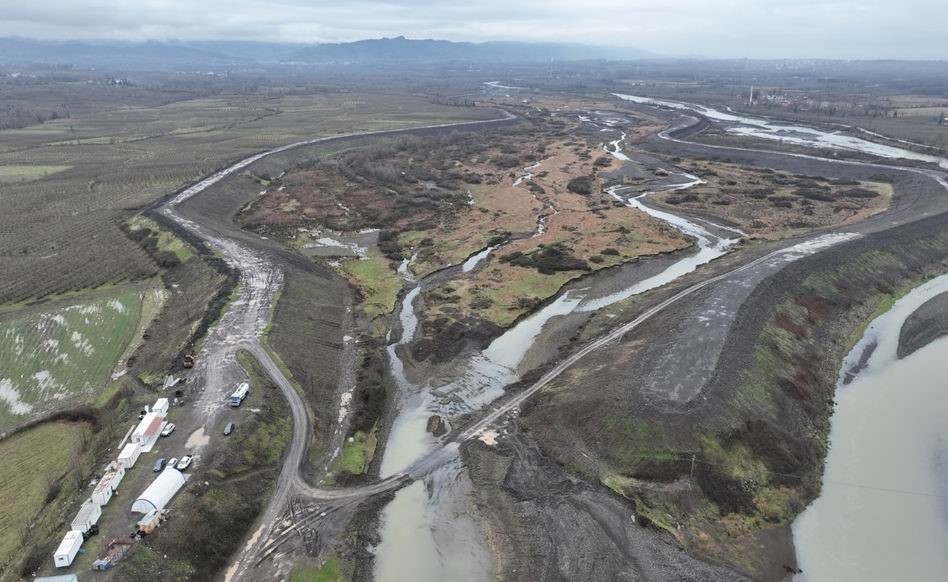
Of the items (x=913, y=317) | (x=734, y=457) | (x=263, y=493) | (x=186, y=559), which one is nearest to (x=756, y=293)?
(x=913, y=317)

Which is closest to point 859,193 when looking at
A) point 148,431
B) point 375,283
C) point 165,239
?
point 375,283

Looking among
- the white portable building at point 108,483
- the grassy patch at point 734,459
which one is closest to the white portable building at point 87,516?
the white portable building at point 108,483

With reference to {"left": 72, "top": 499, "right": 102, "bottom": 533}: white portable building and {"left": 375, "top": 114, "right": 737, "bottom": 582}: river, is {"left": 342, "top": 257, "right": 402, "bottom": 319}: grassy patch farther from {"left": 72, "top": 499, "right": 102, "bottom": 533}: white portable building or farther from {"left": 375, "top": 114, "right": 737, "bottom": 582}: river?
{"left": 72, "top": 499, "right": 102, "bottom": 533}: white portable building

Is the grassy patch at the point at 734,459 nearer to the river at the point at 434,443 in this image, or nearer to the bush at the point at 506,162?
the river at the point at 434,443

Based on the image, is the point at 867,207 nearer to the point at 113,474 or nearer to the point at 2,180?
the point at 113,474

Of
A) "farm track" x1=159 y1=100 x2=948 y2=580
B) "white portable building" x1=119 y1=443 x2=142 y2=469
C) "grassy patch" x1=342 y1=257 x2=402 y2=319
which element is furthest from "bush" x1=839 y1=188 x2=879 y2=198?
"white portable building" x1=119 y1=443 x2=142 y2=469

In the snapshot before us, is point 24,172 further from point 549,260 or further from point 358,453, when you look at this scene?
point 358,453
